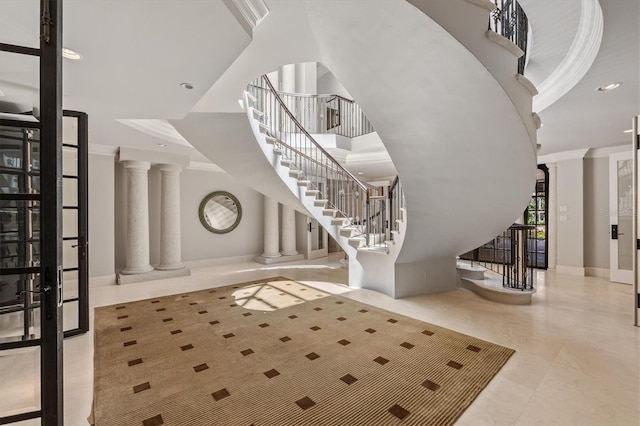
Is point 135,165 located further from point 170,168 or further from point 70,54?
point 70,54

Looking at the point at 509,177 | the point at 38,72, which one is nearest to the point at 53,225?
the point at 38,72

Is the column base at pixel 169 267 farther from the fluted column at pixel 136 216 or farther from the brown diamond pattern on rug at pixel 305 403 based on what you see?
the brown diamond pattern on rug at pixel 305 403

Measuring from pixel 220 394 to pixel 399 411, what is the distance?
1.41 metres

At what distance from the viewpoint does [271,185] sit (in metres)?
5.71

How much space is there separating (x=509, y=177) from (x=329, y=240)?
26.0 feet

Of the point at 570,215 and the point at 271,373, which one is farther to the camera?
the point at 570,215

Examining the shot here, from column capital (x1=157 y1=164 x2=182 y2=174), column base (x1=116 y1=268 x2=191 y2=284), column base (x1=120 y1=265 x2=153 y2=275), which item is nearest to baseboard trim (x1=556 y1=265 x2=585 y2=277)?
column base (x1=116 y1=268 x2=191 y2=284)

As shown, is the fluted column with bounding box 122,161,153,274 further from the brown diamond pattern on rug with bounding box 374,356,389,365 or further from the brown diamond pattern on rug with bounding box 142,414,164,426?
the brown diamond pattern on rug with bounding box 374,356,389,365

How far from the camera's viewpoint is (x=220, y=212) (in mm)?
8039

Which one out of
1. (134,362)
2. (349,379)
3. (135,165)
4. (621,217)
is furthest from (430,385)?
(621,217)

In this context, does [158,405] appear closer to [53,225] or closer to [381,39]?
[53,225]

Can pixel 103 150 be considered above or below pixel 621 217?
above

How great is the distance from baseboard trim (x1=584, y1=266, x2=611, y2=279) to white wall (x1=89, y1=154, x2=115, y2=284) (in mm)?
10421

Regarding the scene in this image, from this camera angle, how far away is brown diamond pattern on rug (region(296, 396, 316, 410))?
2.13m
